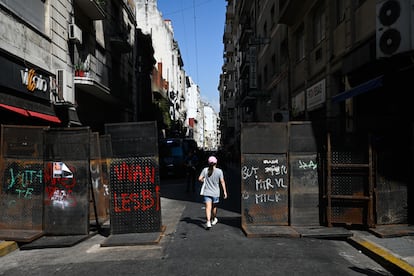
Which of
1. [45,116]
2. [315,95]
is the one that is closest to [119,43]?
[45,116]

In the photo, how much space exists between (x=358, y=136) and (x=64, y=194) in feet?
20.1

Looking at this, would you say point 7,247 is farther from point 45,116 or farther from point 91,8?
point 91,8

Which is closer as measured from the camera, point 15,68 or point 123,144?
point 123,144

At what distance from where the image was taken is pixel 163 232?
872cm

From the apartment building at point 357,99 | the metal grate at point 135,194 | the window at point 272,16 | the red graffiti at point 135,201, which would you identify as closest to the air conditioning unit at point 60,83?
the apartment building at point 357,99

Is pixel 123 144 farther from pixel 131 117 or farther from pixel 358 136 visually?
pixel 131 117

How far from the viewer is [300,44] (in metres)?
20.7

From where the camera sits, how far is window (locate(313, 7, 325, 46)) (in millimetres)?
16692

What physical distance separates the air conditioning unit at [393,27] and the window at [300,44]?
10357 millimetres

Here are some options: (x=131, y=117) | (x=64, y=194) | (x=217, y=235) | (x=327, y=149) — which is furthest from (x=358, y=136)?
(x=131, y=117)

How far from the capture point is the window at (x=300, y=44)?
1995 centimetres

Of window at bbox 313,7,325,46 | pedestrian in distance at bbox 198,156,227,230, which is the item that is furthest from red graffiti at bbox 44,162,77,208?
window at bbox 313,7,325,46

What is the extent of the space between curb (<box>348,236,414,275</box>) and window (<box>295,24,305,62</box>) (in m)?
13.6

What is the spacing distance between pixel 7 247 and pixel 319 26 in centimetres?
1434
